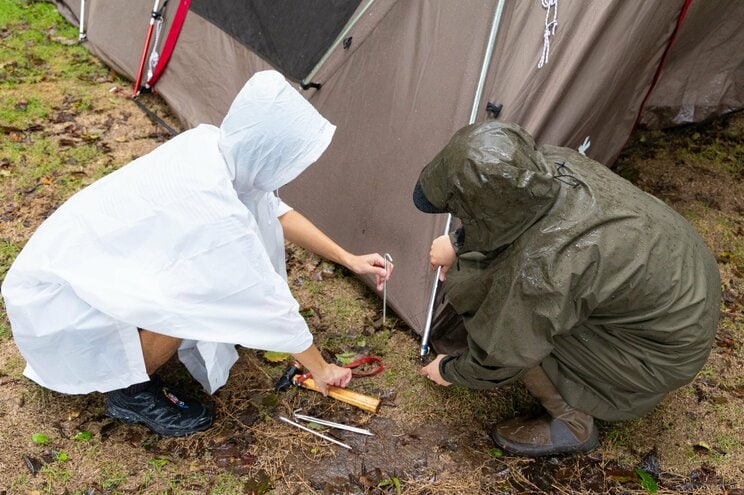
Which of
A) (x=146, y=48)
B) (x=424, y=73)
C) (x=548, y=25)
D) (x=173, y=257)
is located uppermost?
(x=548, y=25)

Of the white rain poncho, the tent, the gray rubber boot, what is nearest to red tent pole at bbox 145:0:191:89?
the tent

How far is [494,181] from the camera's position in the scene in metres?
1.94

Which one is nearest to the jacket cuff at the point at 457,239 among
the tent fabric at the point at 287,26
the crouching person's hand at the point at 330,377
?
the crouching person's hand at the point at 330,377

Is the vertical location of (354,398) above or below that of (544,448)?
below

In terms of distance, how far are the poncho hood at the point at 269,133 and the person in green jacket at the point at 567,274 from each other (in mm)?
434

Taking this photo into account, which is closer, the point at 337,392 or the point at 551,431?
the point at 551,431

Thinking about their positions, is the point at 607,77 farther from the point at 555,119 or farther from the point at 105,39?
the point at 105,39

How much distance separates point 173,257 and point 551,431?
169 cm

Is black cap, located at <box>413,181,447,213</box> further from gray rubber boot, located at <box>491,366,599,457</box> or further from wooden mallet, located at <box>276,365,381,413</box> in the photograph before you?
wooden mallet, located at <box>276,365,381,413</box>

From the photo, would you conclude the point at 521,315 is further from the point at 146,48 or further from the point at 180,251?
the point at 146,48

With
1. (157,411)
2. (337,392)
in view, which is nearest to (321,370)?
(337,392)

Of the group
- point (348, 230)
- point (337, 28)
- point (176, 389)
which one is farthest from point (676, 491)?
point (337, 28)

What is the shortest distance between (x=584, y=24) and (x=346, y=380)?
1745 mm

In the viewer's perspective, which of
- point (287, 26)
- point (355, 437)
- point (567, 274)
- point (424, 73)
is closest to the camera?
point (567, 274)
